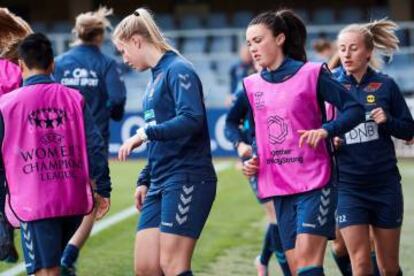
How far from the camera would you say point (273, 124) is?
653 centimetres

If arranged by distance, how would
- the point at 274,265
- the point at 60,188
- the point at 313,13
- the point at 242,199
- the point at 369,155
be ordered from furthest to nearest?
the point at 313,13, the point at 242,199, the point at 274,265, the point at 369,155, the point at 60,188

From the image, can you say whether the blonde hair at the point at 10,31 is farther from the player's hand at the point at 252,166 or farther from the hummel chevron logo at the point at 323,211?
the hummel chevron logo at the point at 323,211

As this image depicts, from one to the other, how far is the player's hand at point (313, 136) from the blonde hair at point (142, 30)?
902mm

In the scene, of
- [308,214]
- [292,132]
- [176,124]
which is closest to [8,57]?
[176,124]

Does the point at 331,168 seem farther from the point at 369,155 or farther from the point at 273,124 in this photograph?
the point at 369,155

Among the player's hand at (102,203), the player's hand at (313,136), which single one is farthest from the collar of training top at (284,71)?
the player's hand at (102,203)

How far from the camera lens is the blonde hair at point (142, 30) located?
6461 mm

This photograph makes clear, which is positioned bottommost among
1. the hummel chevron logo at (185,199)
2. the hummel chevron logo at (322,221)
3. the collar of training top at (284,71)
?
the hummel chevron logo at (322,221)

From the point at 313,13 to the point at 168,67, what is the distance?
962 inches

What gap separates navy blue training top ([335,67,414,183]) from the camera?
732cm

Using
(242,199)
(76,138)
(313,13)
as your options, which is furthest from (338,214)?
(313,13)

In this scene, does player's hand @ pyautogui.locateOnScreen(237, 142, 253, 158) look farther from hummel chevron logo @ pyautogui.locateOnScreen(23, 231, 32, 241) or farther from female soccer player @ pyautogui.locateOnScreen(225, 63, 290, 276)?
hummel chevron logo @ pyautogui.locateOnScreen(23, 231, 32, 241)

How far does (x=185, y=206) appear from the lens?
6371 mm

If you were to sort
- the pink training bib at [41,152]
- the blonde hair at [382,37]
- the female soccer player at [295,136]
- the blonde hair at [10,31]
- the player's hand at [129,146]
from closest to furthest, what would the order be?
the player's hand at [129,146] → the pink training bib at [41,152] → the female soccer player at [295,136] → the blonde hair at [10,31] → the blonde hair at [382,37]
